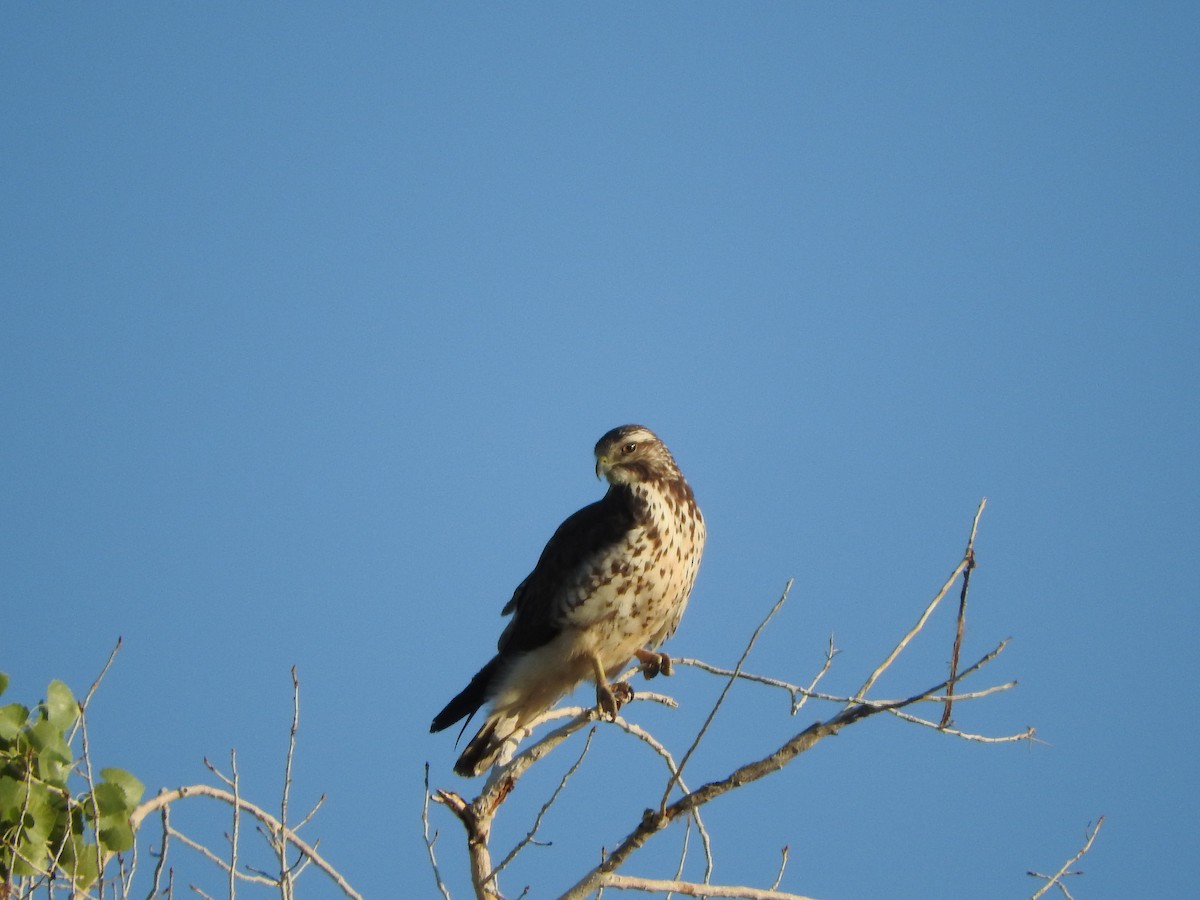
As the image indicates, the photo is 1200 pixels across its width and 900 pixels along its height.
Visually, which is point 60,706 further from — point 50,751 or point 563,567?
point 563,567

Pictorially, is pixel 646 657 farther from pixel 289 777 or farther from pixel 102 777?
pixel 102 777

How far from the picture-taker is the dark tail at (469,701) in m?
5.84

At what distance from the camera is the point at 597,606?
5.80 meters

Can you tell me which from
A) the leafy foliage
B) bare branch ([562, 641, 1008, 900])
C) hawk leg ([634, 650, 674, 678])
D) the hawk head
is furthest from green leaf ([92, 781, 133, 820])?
the hawk head

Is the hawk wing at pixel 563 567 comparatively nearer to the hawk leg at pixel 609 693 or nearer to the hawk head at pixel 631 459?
the hawk head at pixel 631 459

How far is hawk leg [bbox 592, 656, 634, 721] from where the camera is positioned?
552cm

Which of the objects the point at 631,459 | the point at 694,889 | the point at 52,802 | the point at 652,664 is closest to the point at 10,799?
the point at 52,802

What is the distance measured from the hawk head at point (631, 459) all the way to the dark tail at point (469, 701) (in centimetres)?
100

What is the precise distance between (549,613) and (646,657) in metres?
0.47

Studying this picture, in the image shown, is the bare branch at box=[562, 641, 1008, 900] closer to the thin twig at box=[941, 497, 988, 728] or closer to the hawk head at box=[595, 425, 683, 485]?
the thin twig at box=[941, 497, 988, 728]

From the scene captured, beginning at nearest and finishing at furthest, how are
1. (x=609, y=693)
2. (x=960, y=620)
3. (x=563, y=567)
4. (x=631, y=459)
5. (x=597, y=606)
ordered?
(x=960, y=620)
(x=609, y=693)
(x=597, y=606)
(x=563, y=567)
(x=631, y=459)

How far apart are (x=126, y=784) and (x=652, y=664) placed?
266cm

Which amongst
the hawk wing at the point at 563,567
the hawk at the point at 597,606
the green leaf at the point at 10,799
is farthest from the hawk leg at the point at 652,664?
the green leaf at the point at 10,799

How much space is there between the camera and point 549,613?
19.5ft
